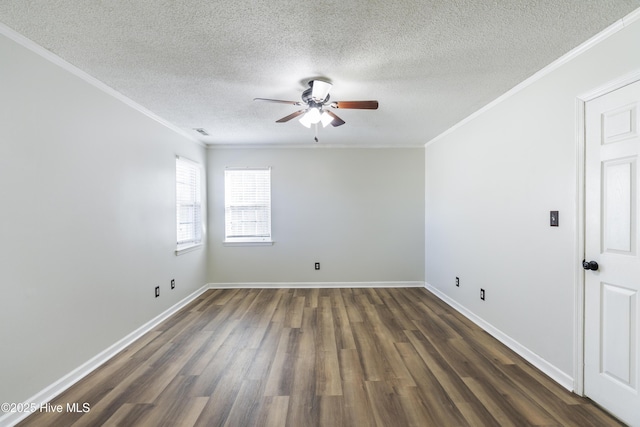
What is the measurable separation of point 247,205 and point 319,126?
1.94 m

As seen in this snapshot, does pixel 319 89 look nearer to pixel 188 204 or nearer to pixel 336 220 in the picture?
pixel 336 220

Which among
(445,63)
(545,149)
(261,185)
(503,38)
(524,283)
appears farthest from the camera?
(261,185)

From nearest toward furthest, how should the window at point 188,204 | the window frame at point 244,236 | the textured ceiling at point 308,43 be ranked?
the textured ceiling at point 308,43 → the window at point 188,204 → the window frame at point 244,236

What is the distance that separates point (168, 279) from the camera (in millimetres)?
3477

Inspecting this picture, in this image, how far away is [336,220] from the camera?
4.76m

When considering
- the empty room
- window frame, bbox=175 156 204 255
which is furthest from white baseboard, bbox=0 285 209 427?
window frame, bbox=175 156 204 255

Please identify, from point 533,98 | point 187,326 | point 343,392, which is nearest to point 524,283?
point 533,98

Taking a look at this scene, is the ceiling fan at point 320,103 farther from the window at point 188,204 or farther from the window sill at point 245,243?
the window sill at point 245,243

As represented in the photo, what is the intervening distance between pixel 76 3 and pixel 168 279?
2.87 metres

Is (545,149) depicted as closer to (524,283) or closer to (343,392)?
(524,283)

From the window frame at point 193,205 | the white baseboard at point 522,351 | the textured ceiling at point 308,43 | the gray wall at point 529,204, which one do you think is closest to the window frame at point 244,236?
the window frame at point 193,205

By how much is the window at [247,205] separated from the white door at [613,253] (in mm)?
3962

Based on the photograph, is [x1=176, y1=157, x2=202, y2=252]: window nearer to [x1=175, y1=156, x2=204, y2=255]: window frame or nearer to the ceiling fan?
[x1=175, y1=156, x2=204, y2=255]: window frame

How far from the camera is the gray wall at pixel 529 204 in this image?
1963 millimetres
